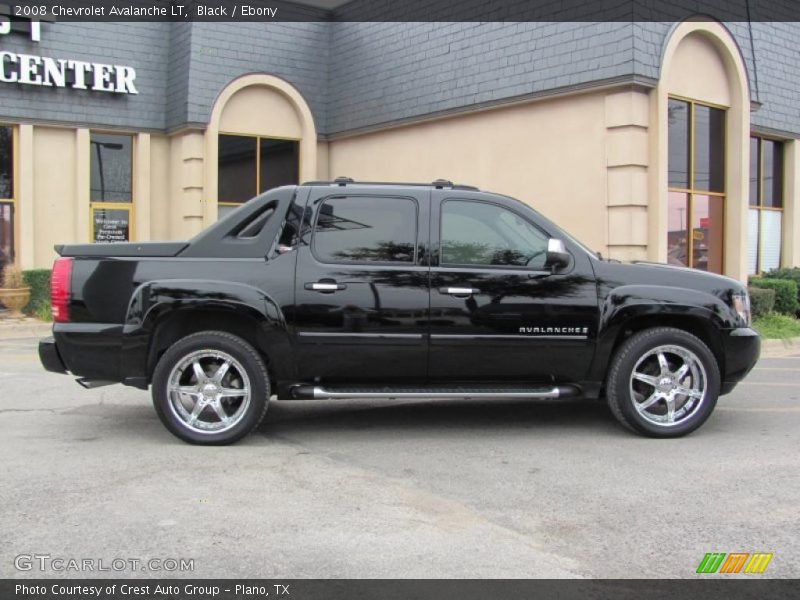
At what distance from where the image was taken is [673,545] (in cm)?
404

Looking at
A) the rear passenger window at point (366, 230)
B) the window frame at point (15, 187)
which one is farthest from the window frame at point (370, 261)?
the window frame at point (15, 187)

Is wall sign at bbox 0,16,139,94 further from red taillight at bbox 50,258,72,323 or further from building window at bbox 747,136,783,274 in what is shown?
building window at bbox 747,136,783,274

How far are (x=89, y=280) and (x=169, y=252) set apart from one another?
0.63 m

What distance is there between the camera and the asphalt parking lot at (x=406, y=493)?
3895 millimetres

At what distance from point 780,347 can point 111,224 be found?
1328cm

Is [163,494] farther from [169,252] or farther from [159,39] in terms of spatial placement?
[159,39]

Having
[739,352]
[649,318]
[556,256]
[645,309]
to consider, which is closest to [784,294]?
[739,352]

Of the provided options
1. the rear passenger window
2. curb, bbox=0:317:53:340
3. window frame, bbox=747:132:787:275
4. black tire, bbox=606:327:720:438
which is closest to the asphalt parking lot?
black tire, bbox=606:327:720:438

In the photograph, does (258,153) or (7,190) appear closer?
(7,190)

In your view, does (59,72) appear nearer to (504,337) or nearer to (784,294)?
(504,337)

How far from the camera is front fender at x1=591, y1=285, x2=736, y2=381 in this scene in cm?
609

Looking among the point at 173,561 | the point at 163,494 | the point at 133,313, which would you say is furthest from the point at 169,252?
the point at 173,561

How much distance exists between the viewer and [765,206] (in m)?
16.9
